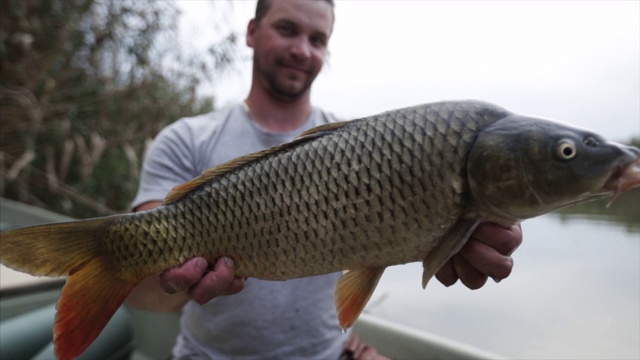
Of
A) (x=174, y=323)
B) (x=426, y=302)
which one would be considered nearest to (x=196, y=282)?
(x=426, y=302)

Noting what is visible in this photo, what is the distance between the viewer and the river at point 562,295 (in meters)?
1.25

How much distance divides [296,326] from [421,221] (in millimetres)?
896

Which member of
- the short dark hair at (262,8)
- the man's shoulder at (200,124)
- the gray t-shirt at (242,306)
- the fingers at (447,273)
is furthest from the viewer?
the short dark hair at (262,8)

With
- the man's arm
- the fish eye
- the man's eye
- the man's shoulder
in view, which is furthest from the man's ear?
the fish eye

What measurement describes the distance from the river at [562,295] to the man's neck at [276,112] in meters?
0.67

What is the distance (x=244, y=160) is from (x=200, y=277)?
26 centimetres

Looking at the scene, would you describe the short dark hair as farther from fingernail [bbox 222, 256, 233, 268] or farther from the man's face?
fingernail [bbox 222, 256, 233, 268]

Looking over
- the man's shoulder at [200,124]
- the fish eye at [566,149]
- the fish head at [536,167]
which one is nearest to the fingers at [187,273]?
the fish head at [536,167]

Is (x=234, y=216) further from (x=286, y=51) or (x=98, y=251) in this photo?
(x=286, y=51)

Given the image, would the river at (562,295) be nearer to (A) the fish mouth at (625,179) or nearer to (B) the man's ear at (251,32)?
(A) the fish mouth at (625,179)

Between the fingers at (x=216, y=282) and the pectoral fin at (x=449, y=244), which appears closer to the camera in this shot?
the pectoral fin at (x=449, y=244)

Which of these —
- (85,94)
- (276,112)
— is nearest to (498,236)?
(276,112)

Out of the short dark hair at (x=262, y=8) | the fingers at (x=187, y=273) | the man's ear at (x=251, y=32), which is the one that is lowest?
the fingers at (x=187, y=273)

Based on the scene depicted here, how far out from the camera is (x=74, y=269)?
3.50ft
